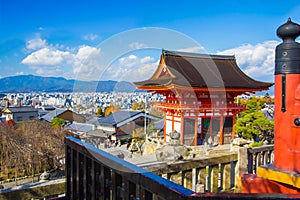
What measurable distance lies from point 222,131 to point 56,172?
757cm

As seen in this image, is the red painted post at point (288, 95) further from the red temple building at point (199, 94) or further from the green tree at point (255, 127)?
the green tree at point (255, 127)

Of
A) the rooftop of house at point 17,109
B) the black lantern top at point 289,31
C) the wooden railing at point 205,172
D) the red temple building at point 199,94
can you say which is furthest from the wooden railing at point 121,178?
the rooftop of house at point 17,109

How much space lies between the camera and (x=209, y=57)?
1262cm

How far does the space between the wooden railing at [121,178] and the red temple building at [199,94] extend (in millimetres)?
8106

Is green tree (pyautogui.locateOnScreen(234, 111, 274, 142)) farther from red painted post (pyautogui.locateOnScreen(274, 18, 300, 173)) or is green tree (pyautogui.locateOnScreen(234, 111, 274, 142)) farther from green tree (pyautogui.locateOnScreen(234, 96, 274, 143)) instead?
red painted post (pyautogui.locateOnScreen(274, 18, 300, 173))

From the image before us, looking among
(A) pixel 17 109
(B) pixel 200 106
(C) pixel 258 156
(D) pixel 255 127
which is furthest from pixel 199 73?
(A) pixel 17 109

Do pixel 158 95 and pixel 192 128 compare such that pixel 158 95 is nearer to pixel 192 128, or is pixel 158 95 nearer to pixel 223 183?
pixel 192 128

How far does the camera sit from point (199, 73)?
448 inches

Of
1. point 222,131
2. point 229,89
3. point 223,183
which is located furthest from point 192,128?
point 223,183

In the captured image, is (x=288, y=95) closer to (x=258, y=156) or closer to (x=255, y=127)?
(x=258, y=156)

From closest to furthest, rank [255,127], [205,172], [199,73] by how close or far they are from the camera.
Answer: [205,172], [199,73], [255,127]

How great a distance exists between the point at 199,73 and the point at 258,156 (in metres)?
8.82

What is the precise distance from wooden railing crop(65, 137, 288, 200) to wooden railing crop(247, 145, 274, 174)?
1.27 ft

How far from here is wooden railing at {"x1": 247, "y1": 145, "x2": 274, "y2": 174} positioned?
103 inches
